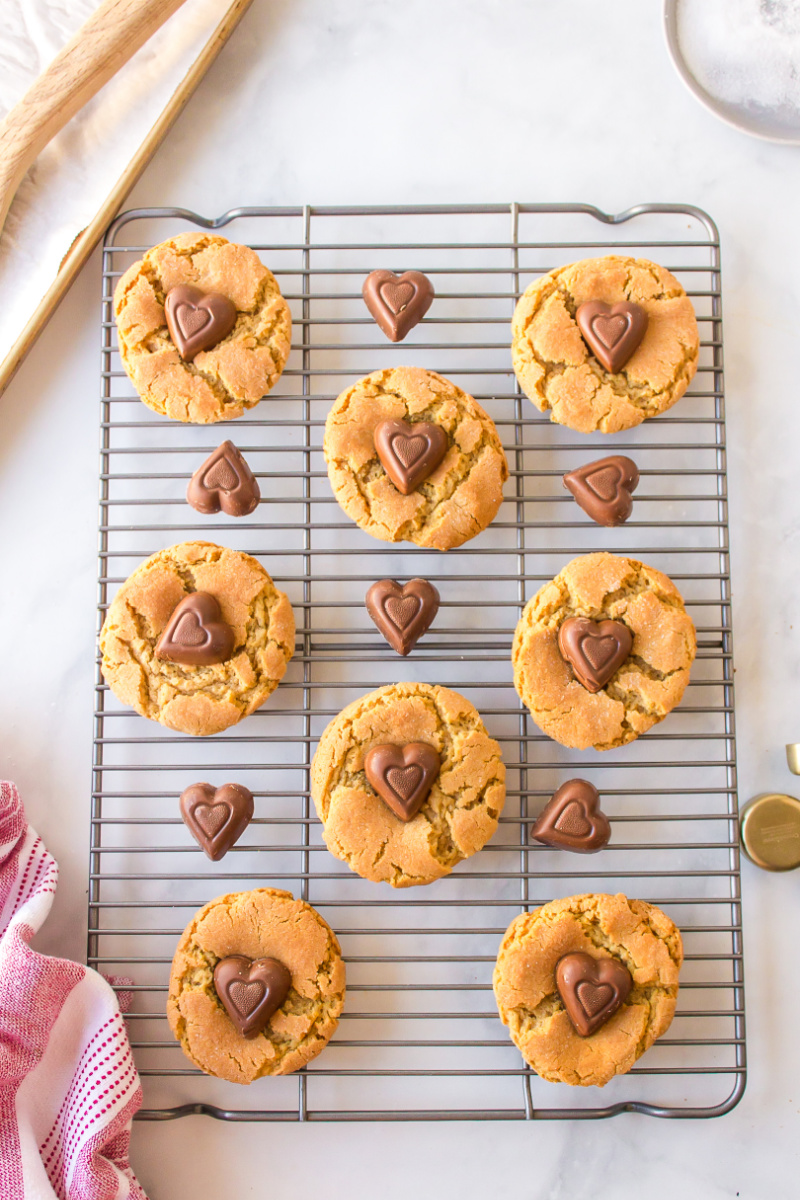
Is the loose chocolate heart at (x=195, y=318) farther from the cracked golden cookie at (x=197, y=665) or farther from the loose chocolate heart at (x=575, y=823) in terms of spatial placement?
the loose chocolate heart at (x=575, y=823)

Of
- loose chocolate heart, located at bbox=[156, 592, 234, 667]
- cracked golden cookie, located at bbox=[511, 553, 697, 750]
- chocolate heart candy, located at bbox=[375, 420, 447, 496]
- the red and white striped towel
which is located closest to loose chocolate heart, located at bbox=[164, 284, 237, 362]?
chocolate heart candy, located at bbox=[375, 420, 447, 496]

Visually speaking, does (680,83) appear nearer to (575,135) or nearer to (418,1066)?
(575,135)

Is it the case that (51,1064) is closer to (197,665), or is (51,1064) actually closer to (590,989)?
(197,665)

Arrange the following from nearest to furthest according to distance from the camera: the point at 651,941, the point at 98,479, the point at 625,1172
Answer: the point at 651,941, the point at 625,1172, the point at 98,479

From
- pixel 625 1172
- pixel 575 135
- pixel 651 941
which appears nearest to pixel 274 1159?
pixel 625 1172

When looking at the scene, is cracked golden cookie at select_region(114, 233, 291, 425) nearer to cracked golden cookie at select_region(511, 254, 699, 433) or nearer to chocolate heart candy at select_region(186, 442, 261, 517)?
chocolate heart candy at select_region(186, 442, 261, 517)

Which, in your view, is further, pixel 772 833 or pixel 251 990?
pixel 772 833

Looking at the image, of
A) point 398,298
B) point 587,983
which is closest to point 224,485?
point 398,298

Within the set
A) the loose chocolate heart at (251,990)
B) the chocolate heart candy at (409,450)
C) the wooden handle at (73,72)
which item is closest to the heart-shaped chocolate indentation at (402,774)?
the loose chocolate heart at (251,990)
